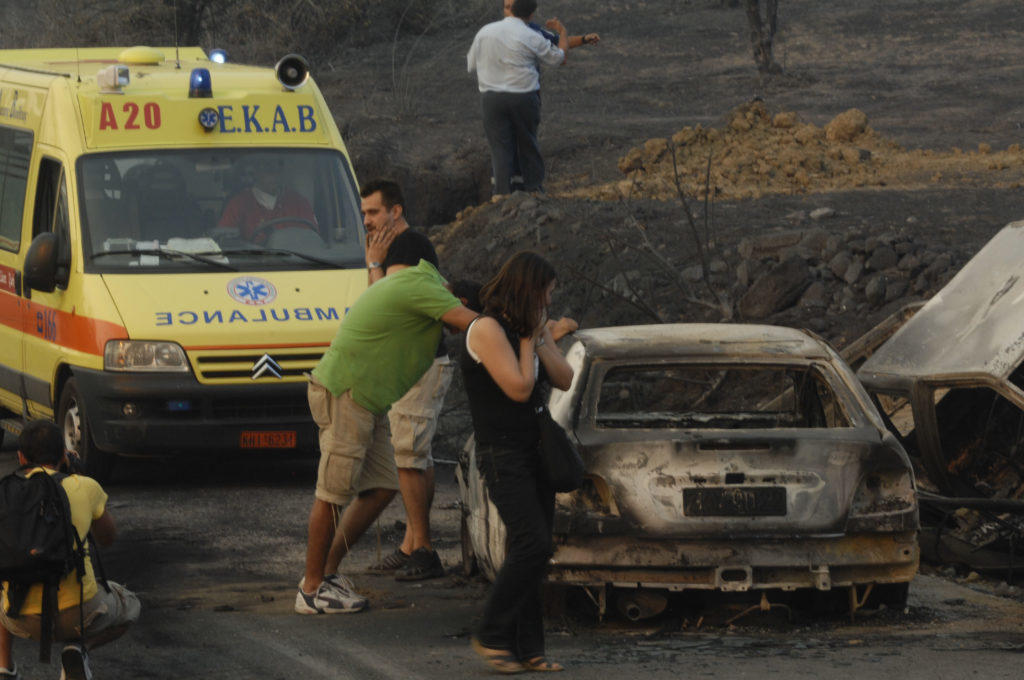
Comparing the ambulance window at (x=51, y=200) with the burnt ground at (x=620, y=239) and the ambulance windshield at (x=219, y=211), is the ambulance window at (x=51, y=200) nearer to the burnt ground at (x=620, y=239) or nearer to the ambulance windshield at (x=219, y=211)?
the ambulance windshield at (x=219, y=211)

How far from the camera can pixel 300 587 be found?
8.21 m

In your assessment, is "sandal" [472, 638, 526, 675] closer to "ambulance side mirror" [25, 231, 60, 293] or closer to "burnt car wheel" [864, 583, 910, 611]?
"burnt car wheel" [864, 583, 910, 611]

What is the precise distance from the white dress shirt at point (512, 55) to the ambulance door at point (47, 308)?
611 centimetres

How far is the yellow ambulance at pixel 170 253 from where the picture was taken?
1132 centimetres

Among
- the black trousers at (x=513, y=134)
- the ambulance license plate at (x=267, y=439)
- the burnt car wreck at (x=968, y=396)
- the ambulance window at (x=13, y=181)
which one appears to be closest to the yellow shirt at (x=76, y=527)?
the burnt car wreck at (x=968, y=396)

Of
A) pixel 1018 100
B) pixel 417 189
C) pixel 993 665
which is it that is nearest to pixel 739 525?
pixel 993 665

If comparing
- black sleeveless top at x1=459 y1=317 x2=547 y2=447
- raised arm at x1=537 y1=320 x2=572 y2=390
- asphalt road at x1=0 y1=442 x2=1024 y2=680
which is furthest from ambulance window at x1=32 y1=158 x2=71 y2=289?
raised arm at x1=537 y1=320 x2=572 y2=390

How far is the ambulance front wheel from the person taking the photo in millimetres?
11578

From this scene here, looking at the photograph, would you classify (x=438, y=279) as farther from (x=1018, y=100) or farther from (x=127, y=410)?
(x=1018, y=100)

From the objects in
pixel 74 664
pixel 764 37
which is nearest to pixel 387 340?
pixel 74 664

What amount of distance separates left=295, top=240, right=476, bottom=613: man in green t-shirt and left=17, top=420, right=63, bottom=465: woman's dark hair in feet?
6.14

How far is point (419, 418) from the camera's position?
9.36 metres

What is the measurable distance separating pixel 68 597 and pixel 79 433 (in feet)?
18.1

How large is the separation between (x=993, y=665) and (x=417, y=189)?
53.1 ft
